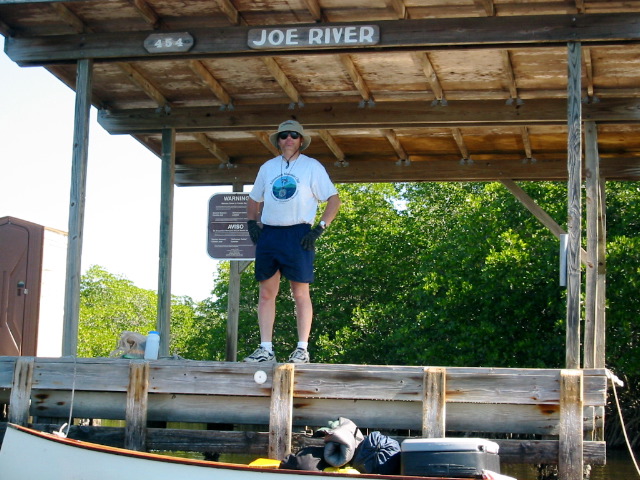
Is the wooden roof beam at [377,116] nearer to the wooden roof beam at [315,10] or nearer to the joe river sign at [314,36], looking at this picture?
the wooden roof beam at [315,10]

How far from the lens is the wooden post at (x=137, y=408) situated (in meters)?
8.58

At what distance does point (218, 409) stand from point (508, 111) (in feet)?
15.5

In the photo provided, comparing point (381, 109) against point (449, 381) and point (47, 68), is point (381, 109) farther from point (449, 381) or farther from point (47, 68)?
point (449, 381)

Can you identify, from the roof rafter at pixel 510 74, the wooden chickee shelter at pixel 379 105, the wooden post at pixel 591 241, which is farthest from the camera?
the wooden post at pixel 591 241

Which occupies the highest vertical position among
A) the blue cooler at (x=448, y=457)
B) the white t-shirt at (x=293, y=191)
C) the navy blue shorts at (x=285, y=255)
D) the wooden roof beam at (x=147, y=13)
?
the wooden roof beam at (x=147, y=13)

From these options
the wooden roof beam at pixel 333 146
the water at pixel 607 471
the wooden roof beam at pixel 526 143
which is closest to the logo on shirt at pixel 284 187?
the wooden roof beam at pixel 333 146

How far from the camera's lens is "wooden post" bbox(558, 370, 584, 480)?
25.6 feet

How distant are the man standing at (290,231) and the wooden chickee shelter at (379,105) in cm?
53

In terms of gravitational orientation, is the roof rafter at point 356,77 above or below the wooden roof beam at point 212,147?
above

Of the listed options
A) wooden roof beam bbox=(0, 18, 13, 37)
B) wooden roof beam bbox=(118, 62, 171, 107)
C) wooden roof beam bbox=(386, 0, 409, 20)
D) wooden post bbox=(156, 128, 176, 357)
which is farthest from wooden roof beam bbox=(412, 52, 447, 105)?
wooden roof beam bbox=(0, 18, 13, 37)

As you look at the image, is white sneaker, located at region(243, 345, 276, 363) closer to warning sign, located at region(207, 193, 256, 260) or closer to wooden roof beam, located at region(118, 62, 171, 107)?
wooden roof beam, located at region(118, 62, 171, 107)

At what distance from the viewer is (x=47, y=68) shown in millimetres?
10359

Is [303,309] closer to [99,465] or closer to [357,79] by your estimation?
[99,465]

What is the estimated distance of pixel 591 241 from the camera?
1089 cm
